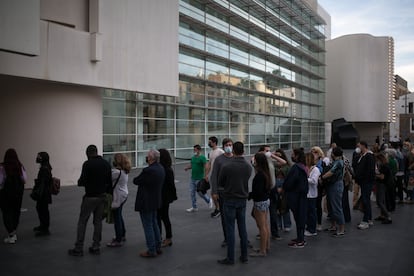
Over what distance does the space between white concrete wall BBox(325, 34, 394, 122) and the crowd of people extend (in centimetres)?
4861

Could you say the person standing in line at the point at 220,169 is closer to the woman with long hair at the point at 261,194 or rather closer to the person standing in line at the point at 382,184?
the woman with long hair at the point at 261,194

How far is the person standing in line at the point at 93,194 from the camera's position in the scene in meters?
5.74

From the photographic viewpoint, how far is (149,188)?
5.66 m

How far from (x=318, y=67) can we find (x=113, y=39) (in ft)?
128

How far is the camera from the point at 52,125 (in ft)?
44.2

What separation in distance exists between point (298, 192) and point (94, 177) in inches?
133

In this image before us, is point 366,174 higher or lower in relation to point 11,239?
higher

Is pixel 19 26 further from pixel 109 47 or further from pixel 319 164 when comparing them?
pixel 319 164

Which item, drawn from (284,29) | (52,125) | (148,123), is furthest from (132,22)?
(284,29)

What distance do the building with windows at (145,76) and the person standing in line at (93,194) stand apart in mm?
3862

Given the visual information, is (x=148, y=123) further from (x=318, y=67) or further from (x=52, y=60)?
(x=318, y=67)

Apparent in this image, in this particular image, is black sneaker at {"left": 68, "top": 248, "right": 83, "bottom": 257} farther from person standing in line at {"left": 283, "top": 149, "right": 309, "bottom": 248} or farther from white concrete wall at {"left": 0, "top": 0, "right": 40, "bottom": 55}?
white concrete wall at {"left": 0, "top": 0, "right": 40, "bottom": 55}

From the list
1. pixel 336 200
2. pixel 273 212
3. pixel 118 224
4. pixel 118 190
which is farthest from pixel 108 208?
pixel 336 200

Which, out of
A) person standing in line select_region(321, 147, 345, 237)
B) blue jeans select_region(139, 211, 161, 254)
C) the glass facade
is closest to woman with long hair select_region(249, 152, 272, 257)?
blue jeans select_region(139, 211, 161, 254)
